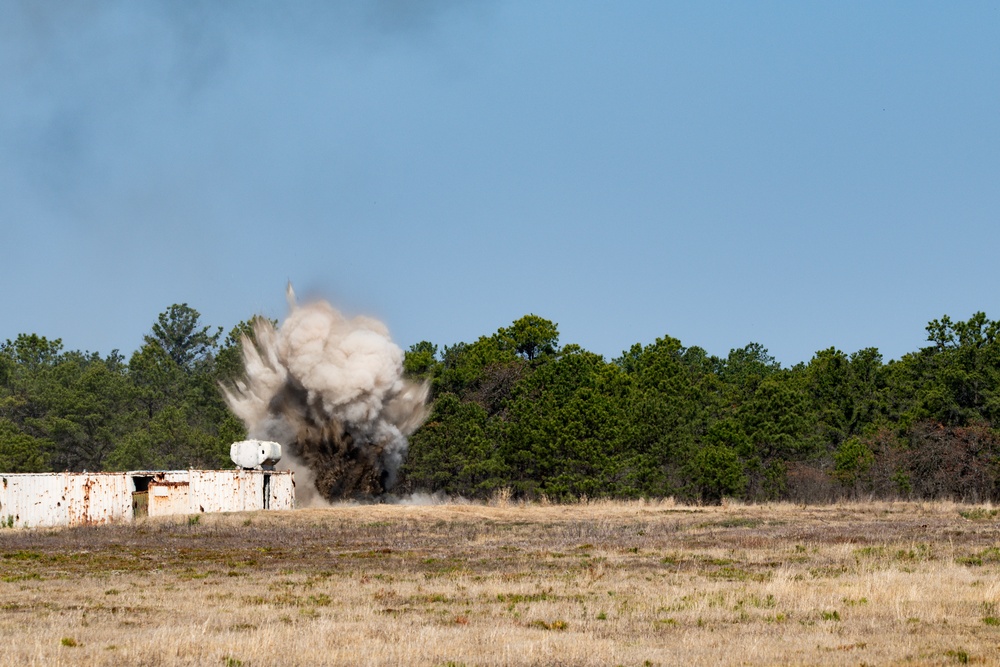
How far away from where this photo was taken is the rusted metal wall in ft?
162

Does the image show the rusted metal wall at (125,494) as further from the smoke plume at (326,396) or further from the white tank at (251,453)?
the smoke plume at (326,396)

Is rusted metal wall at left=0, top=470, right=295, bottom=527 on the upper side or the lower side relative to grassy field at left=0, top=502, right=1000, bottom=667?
upper

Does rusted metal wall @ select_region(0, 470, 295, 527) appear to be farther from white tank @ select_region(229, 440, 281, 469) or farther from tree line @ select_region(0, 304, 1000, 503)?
tree line @ select_region(0, 304, 1000, 503)

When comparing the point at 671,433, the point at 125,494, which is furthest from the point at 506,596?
the point at 671,433

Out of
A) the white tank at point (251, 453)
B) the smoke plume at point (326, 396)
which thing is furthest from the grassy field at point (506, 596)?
the smoke plume at point (326, 396)

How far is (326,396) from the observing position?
6488 centimetres

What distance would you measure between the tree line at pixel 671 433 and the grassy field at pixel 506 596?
2333cm

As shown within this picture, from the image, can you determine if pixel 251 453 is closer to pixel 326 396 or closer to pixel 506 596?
pixel 326 396

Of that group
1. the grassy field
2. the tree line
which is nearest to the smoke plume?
the tree line

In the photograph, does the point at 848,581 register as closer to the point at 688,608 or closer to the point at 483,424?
the point at 688,608

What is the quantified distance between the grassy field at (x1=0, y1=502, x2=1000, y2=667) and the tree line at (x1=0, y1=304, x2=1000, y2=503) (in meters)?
23.3

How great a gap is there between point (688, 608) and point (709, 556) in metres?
11.0

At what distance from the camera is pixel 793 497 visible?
7056 cm

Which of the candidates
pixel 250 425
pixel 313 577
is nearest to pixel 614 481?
pixel 250 425
